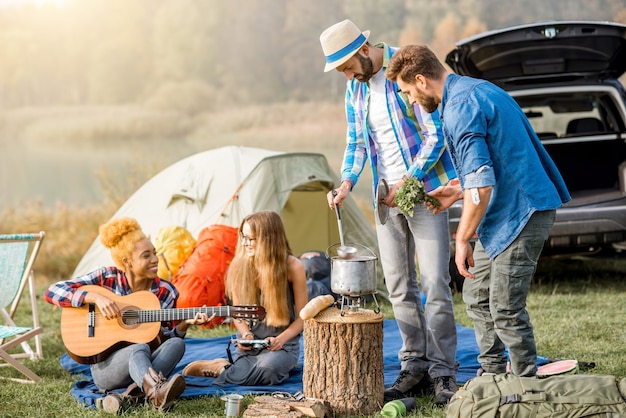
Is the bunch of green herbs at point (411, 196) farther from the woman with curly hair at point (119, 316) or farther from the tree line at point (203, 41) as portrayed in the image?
the tree line at point (203, 41)

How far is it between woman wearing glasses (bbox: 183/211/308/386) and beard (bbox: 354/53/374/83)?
0.96 metres

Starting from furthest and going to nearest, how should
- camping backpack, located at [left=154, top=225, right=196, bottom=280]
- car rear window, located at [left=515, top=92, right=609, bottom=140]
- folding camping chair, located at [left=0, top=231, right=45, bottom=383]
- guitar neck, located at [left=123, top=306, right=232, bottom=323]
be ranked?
car rear window, located at [left=515, top=92, right=609, bottom=140] < camping backpack, located at [left=154, top=225, right=196, bottom=280] < folding camping chair, located at [left=0, top=231, right=45, bottom=383] < guitar neck, located at [left=123, top=306, right=232, bottom=323]

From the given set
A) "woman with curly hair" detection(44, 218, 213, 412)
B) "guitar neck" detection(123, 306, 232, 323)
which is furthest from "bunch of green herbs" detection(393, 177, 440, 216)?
"woman with curly hair" detection(44, 218, 213, 412)

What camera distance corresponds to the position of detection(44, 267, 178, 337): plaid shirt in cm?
450

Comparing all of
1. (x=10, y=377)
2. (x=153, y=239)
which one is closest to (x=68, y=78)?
(x=153, y=239)

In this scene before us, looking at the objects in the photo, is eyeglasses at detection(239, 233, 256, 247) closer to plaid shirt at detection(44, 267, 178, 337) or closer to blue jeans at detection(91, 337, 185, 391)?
plaid shirt at detection(44, 267, 178, 337)

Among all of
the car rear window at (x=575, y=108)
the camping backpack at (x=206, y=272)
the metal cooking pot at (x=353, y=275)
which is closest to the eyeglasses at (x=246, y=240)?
the metal cooking pot at (x=353, y=275)

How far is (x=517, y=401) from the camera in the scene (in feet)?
10.9

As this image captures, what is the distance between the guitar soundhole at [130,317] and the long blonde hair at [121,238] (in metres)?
0.27

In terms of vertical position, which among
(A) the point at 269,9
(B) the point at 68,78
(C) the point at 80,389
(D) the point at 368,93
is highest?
(A) the point at 269,9

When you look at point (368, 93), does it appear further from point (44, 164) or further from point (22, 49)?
point (22, 49)

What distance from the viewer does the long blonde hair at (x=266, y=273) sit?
4.53 meters

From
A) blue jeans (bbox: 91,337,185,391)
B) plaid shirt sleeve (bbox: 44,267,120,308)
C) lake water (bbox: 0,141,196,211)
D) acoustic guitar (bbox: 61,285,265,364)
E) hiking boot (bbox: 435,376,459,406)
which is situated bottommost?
hiking boot (bbox: 435,376,459,406)

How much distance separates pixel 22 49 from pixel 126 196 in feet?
14.2
